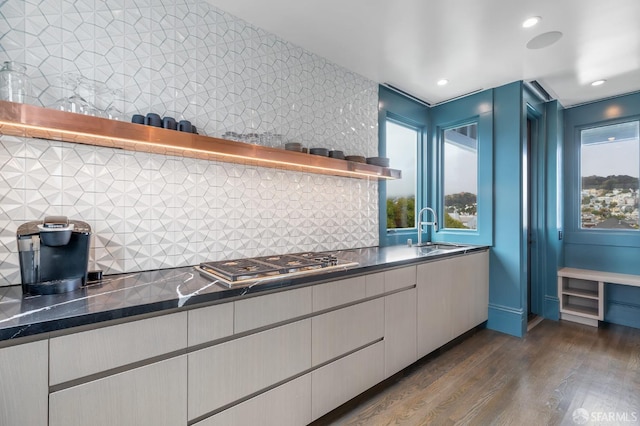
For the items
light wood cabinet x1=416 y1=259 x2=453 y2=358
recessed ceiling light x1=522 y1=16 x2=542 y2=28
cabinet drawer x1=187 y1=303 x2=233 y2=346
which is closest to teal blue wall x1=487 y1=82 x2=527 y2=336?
light wood cabinet x1=416 y1=259 x2=453 y2=358

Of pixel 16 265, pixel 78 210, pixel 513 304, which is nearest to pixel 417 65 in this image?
pixel 513 304

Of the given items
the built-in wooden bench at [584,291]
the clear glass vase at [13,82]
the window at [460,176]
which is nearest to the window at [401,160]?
the window at [460,176]

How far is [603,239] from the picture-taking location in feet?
12.1

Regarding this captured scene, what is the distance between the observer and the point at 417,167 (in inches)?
152

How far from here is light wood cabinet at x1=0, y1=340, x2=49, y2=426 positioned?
89 cm

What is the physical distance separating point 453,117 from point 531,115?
96 centimetres

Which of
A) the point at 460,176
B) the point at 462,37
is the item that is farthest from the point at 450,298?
the point at 462,37

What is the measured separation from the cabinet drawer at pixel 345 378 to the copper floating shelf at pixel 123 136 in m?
1.34

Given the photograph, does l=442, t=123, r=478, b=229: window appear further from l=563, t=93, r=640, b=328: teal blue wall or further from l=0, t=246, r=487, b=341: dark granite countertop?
l=0, t=246, r=487, b=341: dark granite countertop

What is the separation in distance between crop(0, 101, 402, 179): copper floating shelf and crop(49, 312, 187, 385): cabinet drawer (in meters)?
0.86

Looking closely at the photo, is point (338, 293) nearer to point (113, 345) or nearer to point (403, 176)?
point (113, 345)

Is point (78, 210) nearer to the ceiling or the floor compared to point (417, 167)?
nearer to the floor

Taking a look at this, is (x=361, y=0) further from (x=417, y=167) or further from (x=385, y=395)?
(x=385, y=395)

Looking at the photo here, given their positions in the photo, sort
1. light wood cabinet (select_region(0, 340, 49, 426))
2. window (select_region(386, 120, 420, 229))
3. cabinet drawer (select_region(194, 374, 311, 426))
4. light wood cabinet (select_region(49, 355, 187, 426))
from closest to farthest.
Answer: light wood cabinet (select_region(0, 340, 49, 426))
light wood cabinet (select_region(49, 355, 187, 426))
cabinet drawer (select_region(194, 374, 311, 426))
window (select_region(386, 120, 420, 229))
